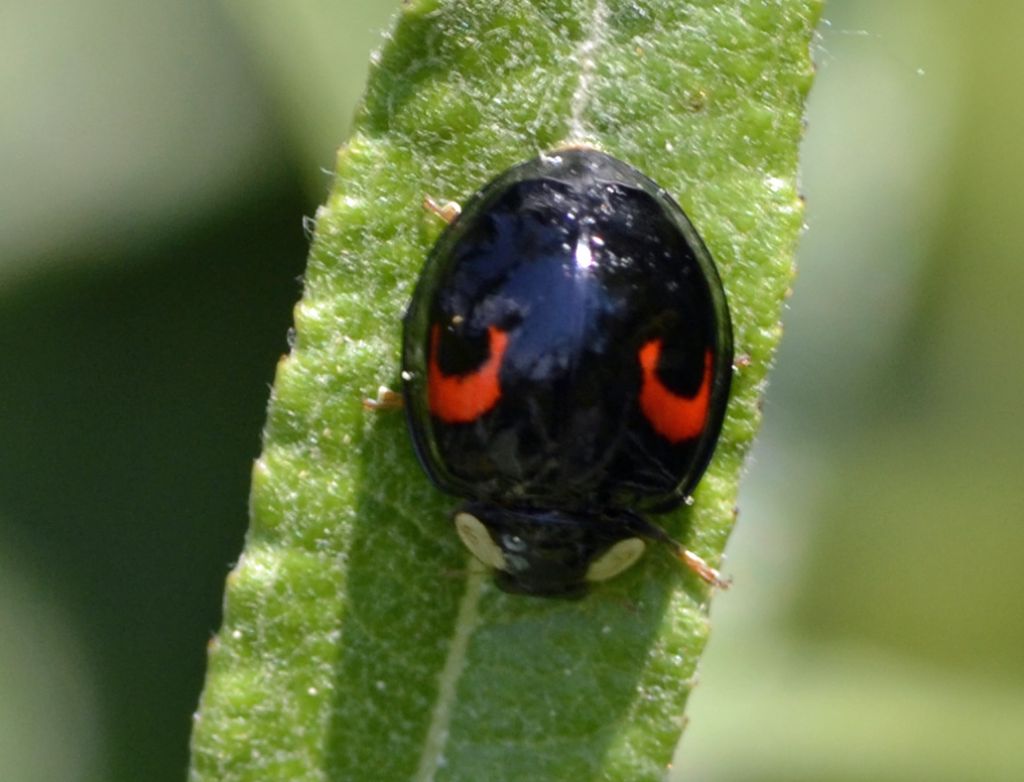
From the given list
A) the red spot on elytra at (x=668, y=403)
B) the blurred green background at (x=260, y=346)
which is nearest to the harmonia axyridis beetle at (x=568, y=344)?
the red spot on elytra at (x=668, y=403)

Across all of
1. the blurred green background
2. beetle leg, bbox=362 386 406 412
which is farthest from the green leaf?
the blurred green background

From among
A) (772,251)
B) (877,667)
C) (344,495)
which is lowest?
(877,667)

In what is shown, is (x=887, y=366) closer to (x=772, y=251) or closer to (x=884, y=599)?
(x=884, y=599)

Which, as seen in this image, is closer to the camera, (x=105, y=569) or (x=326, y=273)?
(x=326, y=273)

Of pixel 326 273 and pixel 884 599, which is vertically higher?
pixel 326 273

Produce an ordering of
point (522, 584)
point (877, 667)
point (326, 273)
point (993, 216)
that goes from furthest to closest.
Answer: point (993, 216), point (877, 667), point (522, 584), point (326, 273)

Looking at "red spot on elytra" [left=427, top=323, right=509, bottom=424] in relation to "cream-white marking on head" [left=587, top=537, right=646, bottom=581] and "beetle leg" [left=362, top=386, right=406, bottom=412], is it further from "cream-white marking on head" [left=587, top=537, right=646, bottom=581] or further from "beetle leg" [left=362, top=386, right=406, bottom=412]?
"cream-white marking on head" [left=587, top=537, right=646, bottom=581]

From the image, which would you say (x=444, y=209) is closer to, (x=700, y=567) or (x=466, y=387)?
(x=466, y=387)

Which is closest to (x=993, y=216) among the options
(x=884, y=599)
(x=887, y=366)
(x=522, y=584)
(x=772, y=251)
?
(x=887, y=366)
